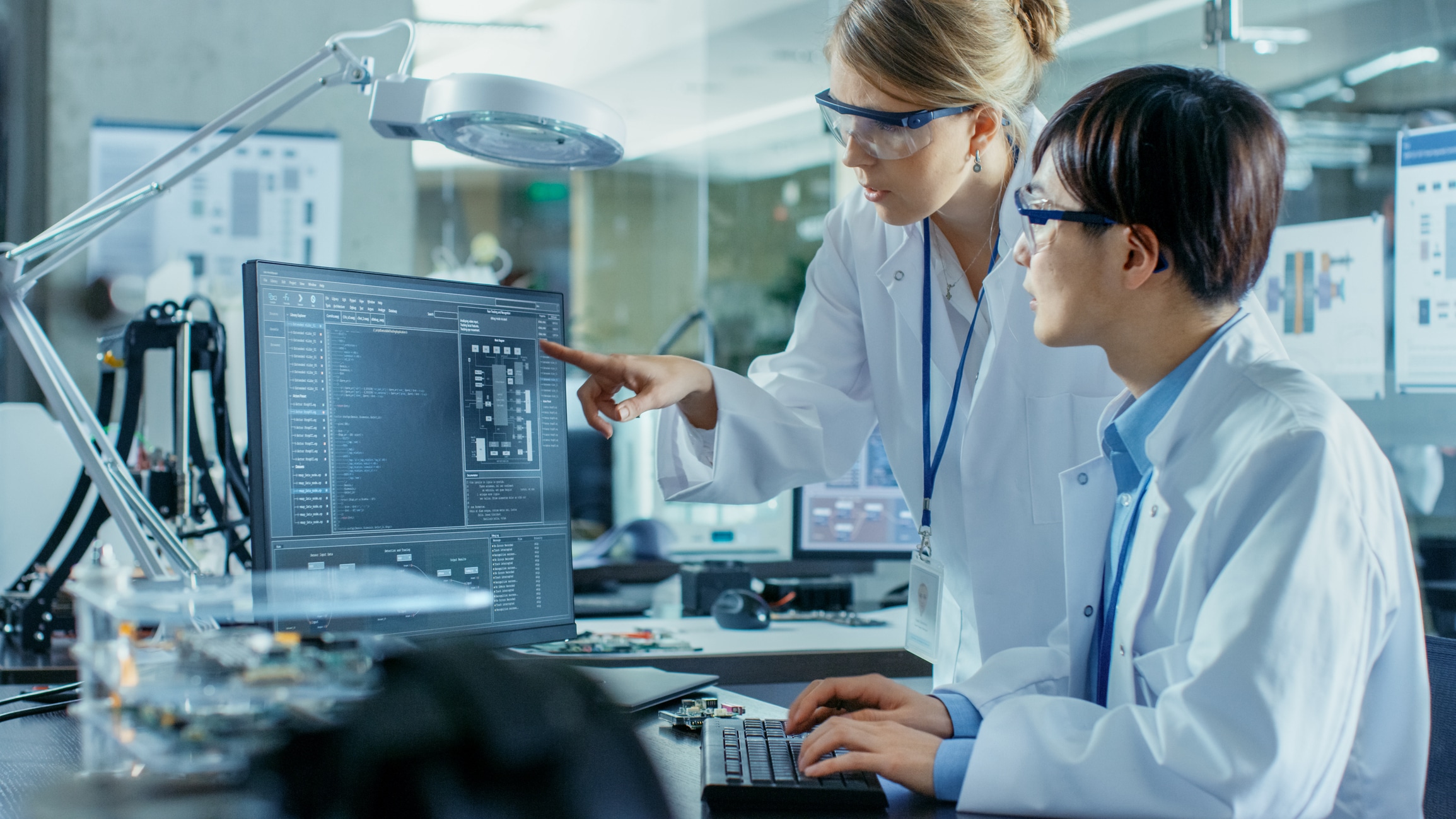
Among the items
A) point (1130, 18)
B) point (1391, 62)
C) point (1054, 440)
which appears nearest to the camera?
point (1054, 440)

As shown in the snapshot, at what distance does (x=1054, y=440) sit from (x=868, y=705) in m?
0.50

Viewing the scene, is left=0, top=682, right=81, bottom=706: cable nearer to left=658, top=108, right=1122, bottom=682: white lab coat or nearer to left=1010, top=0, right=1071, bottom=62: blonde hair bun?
left=658, top=108, right=1122, bottom=682: white lab coat

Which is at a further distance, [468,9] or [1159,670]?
[468,9]

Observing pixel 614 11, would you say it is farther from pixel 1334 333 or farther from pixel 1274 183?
pixel 1274 183

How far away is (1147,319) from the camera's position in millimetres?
967

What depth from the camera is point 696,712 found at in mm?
1127

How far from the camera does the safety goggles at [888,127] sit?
1.22 m

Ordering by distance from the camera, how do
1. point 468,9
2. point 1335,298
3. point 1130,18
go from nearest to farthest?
point 1335,298 < point 1130,18 < point 468,9

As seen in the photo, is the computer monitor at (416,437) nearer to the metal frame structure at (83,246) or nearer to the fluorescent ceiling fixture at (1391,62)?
the metal frame structure at (83,246)

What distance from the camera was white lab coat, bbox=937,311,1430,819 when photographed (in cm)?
73

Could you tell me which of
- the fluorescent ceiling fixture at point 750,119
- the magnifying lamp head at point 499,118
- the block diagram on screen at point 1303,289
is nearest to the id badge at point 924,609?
the magnifying lamp head at point 499,118

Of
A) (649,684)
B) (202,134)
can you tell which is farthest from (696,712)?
(202,134)

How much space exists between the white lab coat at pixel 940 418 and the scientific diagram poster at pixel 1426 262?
1752 mm

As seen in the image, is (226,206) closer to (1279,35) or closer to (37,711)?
(37,711)
